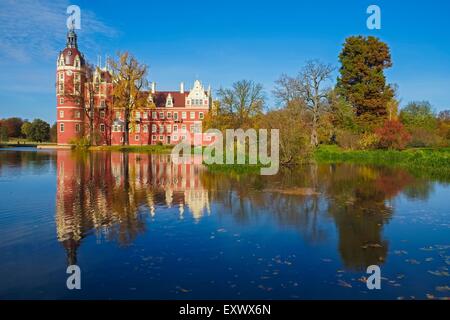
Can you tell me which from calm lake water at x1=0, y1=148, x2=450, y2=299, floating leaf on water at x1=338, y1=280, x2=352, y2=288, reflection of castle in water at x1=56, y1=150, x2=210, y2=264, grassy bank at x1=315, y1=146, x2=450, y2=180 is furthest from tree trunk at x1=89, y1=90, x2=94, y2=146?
floating leaf on water at x1=338, y1=280, x2=352, y2=288

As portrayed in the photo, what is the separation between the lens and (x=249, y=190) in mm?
16938

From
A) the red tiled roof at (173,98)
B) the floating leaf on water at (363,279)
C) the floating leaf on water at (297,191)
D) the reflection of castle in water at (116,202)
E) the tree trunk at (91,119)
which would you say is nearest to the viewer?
the floating leaf on water at (363,279)

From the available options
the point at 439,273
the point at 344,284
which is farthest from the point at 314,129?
the point at 344,284

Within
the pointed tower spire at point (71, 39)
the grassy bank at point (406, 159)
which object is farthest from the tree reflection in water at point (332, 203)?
the pointed tower spire at point (71, 39)

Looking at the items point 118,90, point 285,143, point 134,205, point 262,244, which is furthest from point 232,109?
point 262,244

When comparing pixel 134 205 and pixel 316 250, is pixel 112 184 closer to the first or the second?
pixel 134 205

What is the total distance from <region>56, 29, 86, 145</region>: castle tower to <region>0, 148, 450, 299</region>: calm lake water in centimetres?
5083

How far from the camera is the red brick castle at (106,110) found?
63.3 metres

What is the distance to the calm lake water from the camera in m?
6.31

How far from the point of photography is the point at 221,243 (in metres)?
8.77

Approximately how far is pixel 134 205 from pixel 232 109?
38559 mm

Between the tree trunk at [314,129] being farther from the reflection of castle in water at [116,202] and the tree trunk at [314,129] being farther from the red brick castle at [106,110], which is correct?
the reflection of castle in water at [116,202]

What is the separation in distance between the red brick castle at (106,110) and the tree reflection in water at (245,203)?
39655 millimetres

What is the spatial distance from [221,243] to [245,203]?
201 inches
